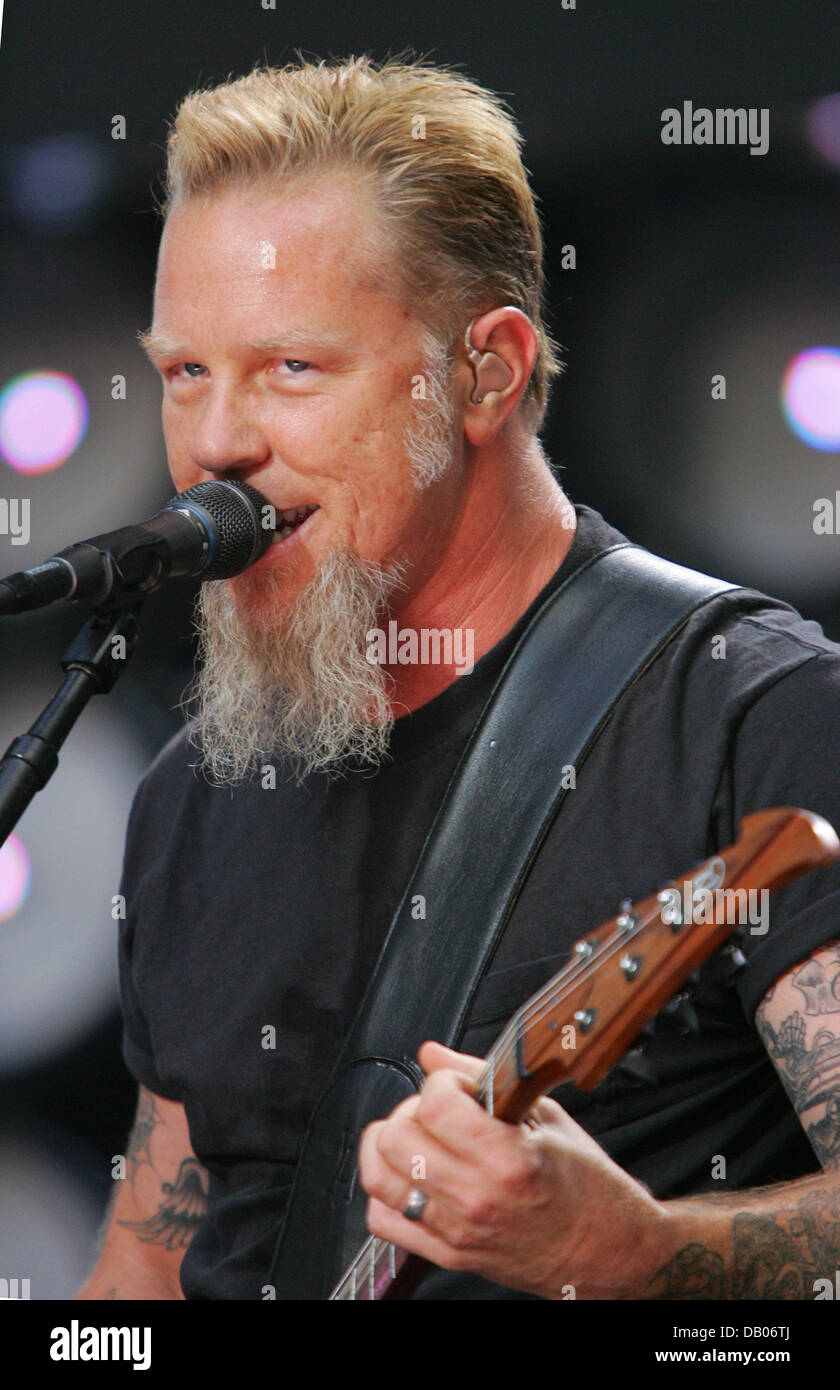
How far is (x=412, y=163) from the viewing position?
6.13 ft

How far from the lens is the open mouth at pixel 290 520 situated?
5.74 feet

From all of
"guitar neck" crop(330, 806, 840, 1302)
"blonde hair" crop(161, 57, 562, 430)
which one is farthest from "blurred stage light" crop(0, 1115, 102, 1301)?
"blonde hair" crop(161, 57, 562, 430)

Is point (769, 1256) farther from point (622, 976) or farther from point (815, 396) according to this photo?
point (815, 396)

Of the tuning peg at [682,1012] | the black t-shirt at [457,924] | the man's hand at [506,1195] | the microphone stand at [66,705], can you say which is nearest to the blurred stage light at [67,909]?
the black t-shirt at [457,924]

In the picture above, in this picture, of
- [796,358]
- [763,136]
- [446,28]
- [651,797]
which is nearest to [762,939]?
[651,797]

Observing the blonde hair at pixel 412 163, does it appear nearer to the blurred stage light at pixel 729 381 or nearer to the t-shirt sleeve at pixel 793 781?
the blurred stage light at pixel 729 381

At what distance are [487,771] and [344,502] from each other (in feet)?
1.26

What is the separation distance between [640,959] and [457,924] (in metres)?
0.58

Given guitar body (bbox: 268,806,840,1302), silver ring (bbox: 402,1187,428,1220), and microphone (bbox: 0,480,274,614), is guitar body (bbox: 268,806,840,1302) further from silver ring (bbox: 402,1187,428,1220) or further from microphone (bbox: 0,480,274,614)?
microphone (bbox: 0,480,274,614)

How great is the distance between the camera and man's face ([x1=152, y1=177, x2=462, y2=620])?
69.0 inches

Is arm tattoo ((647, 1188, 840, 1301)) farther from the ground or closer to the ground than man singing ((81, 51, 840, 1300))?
closer to the ground

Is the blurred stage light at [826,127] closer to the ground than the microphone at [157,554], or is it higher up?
higher up

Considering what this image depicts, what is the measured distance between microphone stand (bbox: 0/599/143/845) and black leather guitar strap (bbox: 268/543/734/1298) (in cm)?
53

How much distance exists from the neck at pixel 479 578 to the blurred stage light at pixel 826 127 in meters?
0.62
